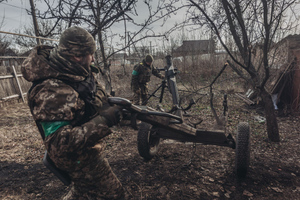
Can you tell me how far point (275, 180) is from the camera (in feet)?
8.16

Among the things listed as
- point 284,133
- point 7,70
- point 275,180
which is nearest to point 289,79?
point 284,133

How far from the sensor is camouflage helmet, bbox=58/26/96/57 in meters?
1.57

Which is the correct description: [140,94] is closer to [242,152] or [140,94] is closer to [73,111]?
[242,152]

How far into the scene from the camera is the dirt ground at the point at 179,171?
238 centimetres

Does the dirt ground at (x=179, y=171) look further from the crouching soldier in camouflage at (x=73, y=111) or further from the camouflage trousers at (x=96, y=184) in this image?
→ the crouching soldier in camouflage at (x=73, y=111)

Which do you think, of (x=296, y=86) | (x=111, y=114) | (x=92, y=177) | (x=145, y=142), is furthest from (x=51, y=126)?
(x=296, y=86)

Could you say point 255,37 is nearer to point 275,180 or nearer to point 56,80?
point 275,180

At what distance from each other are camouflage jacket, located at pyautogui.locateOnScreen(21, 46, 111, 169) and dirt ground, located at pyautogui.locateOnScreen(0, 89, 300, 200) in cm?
144

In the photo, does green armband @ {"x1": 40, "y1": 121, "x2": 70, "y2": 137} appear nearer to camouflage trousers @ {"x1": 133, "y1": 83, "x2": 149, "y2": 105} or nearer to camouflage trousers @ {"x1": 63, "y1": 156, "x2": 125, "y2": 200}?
camouflage trousers @ {"x1": 63, "y1": 156, "x2": 125, "y2": 200}

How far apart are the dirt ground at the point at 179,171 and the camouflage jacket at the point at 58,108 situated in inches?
56.6

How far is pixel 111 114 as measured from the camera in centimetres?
144

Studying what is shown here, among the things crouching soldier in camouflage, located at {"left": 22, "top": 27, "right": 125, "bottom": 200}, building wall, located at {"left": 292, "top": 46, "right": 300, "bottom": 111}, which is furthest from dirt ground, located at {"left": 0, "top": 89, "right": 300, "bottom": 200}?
building wall, located at {"left": 292, "top": 46, "right": 300, "bottom": 111}

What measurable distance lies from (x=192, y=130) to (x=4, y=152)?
3.96 m

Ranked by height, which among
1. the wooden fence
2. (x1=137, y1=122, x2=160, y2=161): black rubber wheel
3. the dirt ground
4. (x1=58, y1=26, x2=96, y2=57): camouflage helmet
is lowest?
the dirt ground
